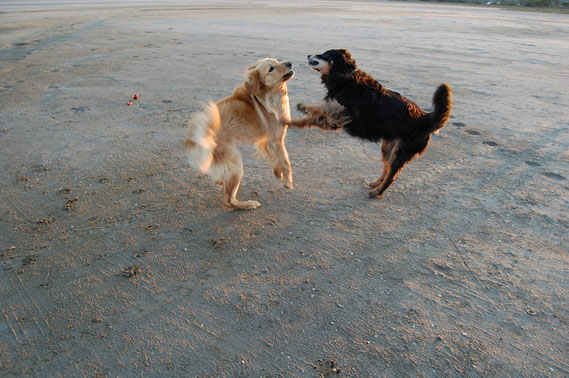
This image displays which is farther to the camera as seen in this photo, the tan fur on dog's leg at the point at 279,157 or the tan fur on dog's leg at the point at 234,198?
the tan fur on dog's leg at the point at 279,157

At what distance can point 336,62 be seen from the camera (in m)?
3.81

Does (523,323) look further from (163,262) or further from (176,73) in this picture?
(176,73)

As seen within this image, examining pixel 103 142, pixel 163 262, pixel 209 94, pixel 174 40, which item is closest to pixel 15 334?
pixel 163 262

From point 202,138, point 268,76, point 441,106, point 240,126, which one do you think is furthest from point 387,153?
point 202,138

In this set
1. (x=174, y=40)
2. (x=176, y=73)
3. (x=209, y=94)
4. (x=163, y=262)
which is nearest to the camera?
(x=163, y=262)

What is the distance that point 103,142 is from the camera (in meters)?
5.05

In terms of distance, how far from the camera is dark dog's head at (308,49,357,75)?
3799mm

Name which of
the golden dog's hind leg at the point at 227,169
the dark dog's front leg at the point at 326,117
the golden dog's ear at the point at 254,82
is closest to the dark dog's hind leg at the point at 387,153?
the dark dog's front leg at the point at 326,117

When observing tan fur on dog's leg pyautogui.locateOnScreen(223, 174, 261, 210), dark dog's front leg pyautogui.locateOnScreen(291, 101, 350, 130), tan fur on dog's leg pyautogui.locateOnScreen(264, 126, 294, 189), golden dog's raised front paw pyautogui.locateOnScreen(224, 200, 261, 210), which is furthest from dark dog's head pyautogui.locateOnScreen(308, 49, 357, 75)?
golden dog's raised front paw pyautogui.locateOnScreen(224, 200, 261, 210)

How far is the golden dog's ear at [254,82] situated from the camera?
3.70 metres

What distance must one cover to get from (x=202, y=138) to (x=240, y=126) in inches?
19.0

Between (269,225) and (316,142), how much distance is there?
6.74ft

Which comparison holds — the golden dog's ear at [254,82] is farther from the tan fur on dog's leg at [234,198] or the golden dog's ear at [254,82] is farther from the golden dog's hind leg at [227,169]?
the tan fur on dog's leg at [234,198]

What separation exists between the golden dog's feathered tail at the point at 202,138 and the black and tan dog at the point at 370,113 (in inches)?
37.4
